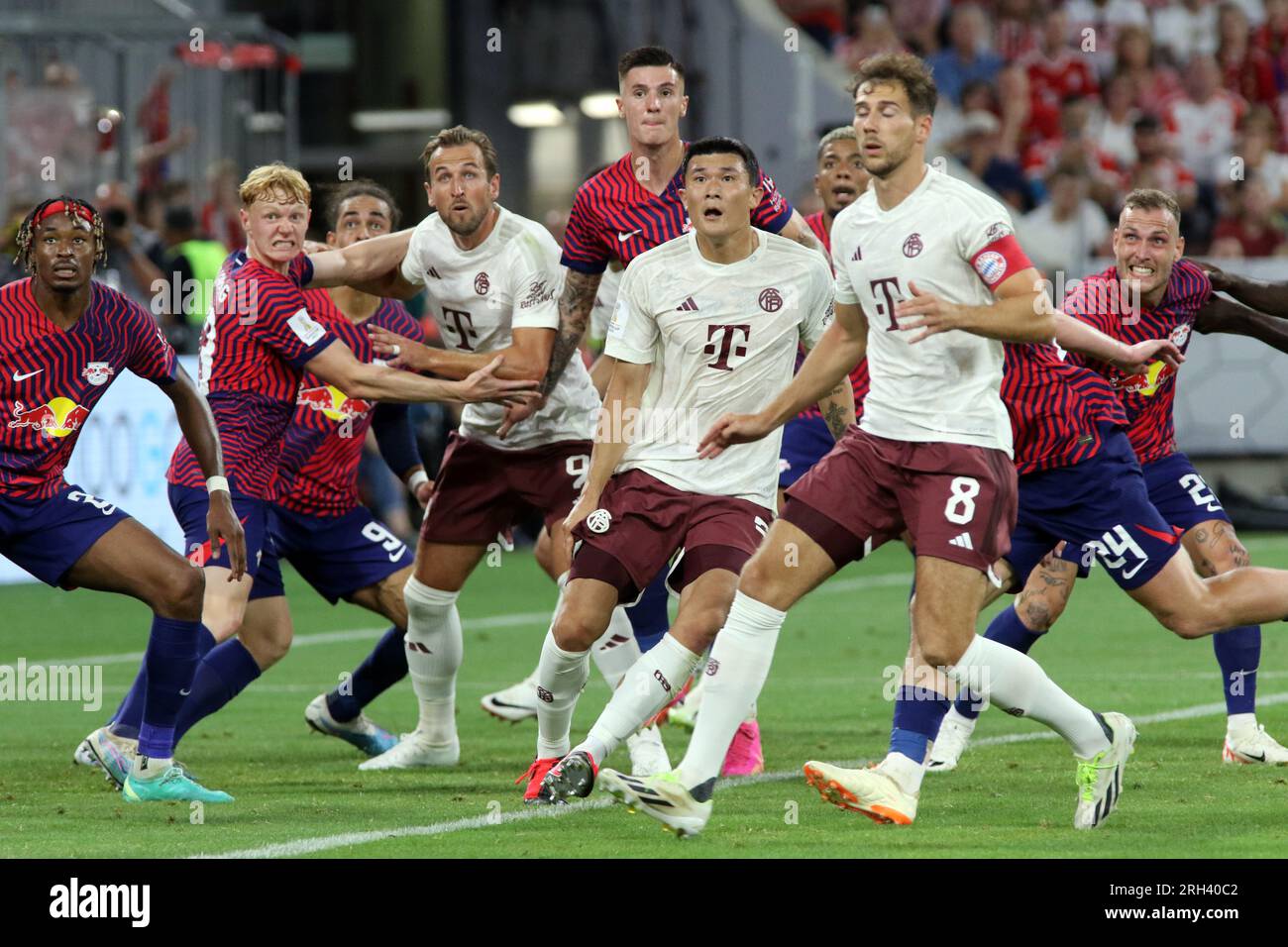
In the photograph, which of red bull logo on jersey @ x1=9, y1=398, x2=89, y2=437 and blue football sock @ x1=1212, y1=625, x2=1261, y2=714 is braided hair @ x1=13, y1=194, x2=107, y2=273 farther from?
blue football sock @ x1=1212, y1=625, x2=1261, y2=714

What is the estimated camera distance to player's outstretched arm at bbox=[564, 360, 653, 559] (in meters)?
6.91

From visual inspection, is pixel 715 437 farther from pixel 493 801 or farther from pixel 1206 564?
pixel 1206 564

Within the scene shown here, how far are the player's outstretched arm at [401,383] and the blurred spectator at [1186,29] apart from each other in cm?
1711

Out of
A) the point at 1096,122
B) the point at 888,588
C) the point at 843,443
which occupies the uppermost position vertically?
the point at 1096,122

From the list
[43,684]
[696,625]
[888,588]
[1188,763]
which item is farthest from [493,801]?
[888,588]

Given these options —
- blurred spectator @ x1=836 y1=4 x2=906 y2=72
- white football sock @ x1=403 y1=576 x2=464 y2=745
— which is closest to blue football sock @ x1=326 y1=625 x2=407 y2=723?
white football sock @ x1=403 y1=576 x2=464 y2=745

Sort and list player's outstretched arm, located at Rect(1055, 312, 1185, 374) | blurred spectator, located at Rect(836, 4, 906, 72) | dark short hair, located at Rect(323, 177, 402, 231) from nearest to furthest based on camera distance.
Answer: player's outstretched arm, located at Rect(1055, 312, 1185, 374), dark short hair, located at Rect(323, 177, 402, 231), blurred spectator, located at Rect(836, 4, 906, 72)

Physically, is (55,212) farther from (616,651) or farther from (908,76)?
(908,76)

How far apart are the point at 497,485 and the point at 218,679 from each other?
4.36ft

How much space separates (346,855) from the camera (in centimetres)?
587

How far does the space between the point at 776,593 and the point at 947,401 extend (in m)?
0.77

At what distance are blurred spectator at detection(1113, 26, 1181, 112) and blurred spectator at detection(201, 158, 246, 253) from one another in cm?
1014

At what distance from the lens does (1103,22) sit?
2336 centimetres

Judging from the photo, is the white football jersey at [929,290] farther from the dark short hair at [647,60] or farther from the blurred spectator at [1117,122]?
the blurred spectator at [1117,122]
